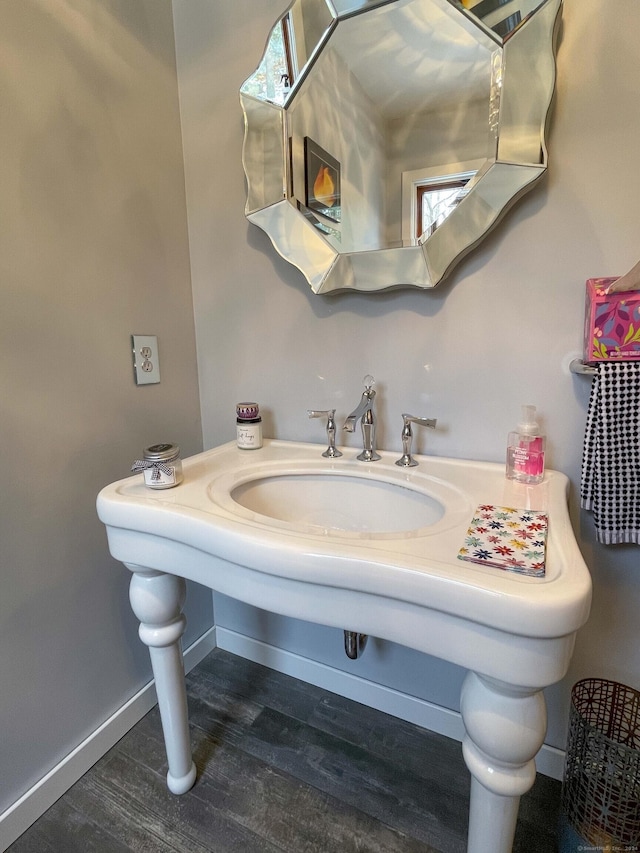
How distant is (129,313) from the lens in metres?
1.08

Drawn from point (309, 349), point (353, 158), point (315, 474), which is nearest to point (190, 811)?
point (315, 474)

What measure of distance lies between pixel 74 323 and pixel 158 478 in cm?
44

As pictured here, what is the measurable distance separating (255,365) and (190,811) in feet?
3.42

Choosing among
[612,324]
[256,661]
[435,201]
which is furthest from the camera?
[256,661]

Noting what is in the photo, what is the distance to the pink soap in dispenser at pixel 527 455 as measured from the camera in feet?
2.64

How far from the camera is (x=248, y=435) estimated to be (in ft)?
3.50

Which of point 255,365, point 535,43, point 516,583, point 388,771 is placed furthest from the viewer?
point 255,365

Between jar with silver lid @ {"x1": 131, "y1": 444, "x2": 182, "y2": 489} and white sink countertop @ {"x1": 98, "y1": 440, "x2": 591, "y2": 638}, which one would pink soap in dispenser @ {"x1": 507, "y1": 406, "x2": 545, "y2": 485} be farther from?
jar with silver lid @ {"x1": 131, "y1": 444, "x2": 182, "y2": 489}

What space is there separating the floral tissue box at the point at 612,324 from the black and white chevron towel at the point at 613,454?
0.02 m

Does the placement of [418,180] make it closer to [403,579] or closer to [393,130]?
[393,130]

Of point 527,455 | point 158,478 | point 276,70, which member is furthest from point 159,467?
point 276,70

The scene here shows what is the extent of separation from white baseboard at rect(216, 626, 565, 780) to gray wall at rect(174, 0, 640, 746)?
0.12 feet

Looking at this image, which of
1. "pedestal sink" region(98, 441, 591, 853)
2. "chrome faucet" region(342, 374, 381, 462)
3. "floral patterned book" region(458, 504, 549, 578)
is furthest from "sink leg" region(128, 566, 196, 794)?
"floral patterned book" region(458, 504, 549, 578)

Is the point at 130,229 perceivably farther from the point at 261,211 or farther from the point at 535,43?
the point at 535,43
